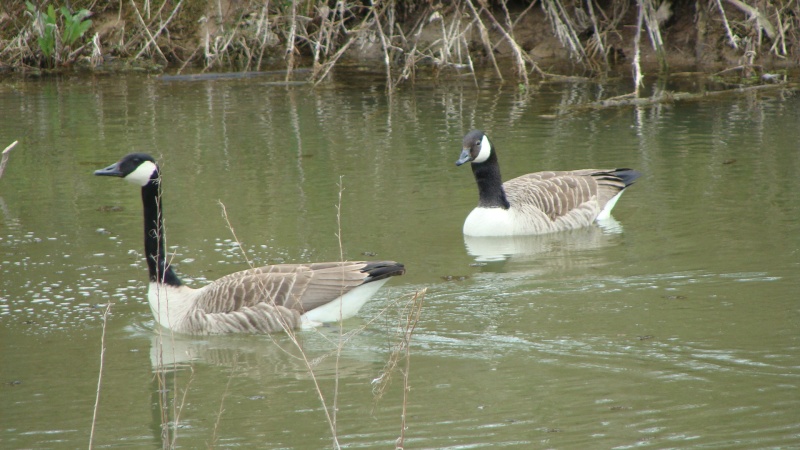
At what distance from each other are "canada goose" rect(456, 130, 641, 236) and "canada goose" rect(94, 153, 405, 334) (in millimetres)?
2715

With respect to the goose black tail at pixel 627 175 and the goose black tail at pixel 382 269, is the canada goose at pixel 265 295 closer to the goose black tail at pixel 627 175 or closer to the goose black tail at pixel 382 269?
the goose black tail at pixel 382 269

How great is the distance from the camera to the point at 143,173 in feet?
25.3

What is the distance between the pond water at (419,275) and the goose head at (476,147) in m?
0.76

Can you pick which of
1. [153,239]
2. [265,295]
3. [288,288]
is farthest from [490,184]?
[153,239]

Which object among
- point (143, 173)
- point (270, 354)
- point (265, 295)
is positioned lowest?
point (270, 354)

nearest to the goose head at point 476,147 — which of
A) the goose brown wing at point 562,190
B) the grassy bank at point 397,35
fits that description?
the goose brown wing at point 562,190

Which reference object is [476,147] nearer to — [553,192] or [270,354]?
[553,192]

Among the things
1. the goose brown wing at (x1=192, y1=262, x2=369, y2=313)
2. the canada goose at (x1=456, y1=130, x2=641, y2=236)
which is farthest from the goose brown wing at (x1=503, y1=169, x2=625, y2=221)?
the goose brown wing at (x1=192, y1=262, x2=369, y2=313)

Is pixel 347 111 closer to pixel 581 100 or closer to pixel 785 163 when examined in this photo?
pixel 581 100

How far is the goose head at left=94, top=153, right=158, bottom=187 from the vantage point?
298 inches

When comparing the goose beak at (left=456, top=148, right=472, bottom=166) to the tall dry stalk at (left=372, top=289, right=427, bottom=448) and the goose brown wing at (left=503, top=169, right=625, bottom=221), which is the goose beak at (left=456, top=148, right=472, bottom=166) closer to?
the goose brown wing at (left=503, top=169, right=625, bottom=221)

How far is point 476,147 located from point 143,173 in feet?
11.7

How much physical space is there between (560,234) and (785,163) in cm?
289

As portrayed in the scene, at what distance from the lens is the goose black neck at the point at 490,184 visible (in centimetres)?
1006
